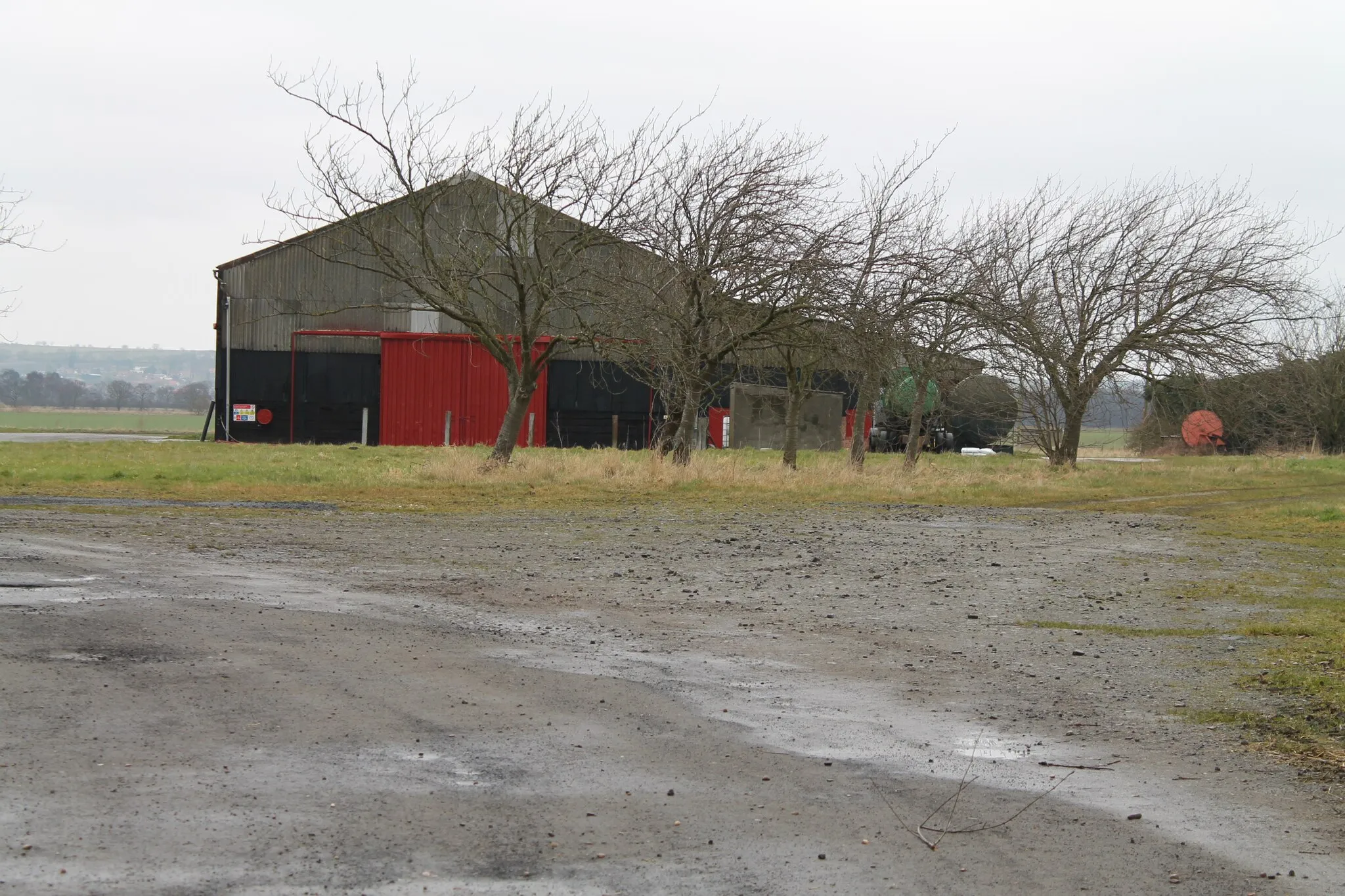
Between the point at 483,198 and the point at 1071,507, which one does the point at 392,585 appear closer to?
the point at 1071,507

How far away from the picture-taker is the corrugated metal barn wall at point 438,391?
1575 inches

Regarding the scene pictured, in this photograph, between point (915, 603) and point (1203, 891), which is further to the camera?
point (915, 603)

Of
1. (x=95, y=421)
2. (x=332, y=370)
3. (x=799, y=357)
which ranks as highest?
→ (x=799, y=357)

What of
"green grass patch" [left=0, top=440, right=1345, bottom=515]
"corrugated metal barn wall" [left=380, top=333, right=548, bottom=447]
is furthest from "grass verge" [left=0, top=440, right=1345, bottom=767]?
"corrugated metal barn wall" [left=380, top=333, right=548, bottom=447]

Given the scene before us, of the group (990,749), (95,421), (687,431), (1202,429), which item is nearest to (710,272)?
(687,431)

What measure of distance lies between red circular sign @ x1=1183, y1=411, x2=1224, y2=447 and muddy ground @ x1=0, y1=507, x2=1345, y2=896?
39.5 meters

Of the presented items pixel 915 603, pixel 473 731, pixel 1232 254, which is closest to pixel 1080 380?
pixel 1232 254

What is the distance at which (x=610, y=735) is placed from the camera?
6004mm

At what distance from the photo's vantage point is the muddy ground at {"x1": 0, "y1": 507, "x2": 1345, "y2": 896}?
4.35m

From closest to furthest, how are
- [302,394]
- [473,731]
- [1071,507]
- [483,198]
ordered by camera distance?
[473,731], [1071,507], [483,198], [302,394]

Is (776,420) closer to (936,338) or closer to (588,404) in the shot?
(588,404)

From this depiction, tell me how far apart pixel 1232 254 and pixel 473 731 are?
28.6 meters

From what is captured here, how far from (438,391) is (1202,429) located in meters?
28.1

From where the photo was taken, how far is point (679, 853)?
445cm
